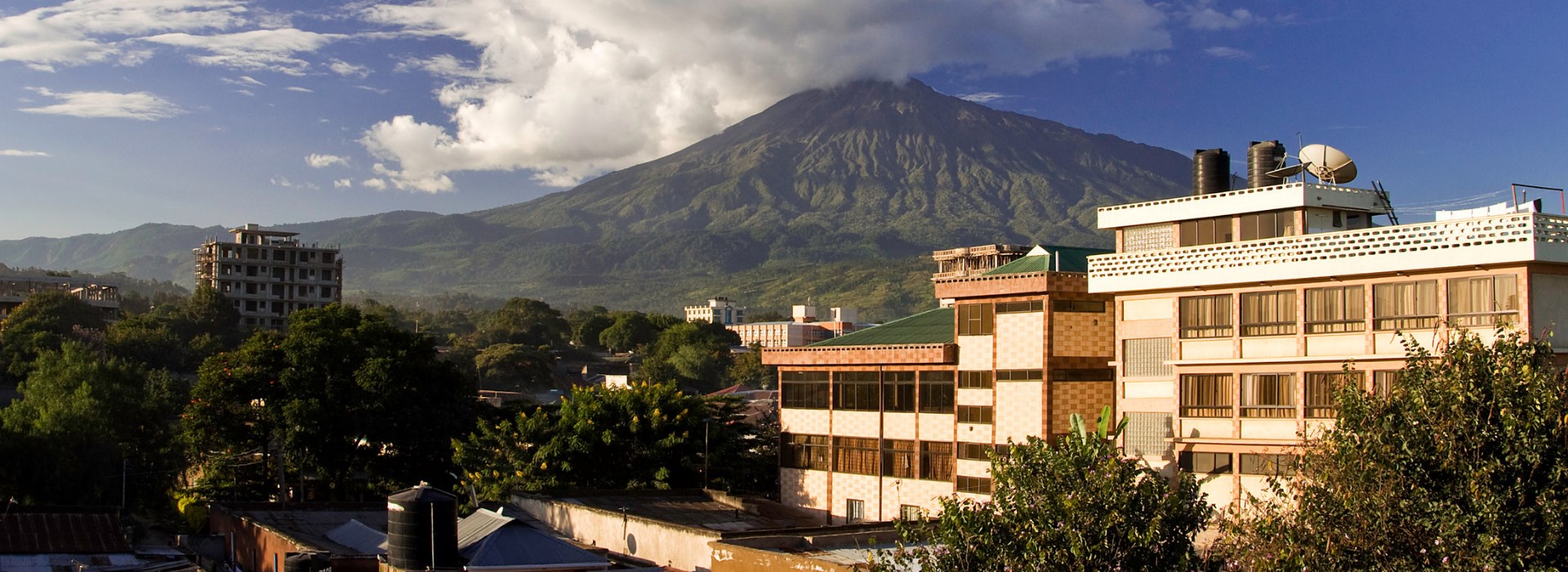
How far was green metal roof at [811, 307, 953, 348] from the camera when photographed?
33.9 m

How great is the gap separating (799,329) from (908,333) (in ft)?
386

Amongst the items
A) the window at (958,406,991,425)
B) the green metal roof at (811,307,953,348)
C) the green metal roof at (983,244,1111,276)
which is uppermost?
the green metal roof at (983,244,1111,276)

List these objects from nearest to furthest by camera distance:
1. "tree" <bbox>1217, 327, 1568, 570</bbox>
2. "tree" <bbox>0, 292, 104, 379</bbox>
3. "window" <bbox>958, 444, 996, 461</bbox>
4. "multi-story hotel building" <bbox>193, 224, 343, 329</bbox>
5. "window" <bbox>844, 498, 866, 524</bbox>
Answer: "tree" <bbox>1217, 327, 1568, 570</bbox>, "window" <bbox>958, 444, 996, 461</bbox>, "window" <bbox>844, 498, 866, 524</bbox>, "tree" <bbox>0, 292, 104, 379</bbox>, "multi-story hotel building" <bbox>193, 224, 343, 329</bbox>

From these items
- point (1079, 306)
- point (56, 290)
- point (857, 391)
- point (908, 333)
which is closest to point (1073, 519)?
point (1079, 306)

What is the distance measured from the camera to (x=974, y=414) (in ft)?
103

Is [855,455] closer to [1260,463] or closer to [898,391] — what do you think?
[898,391]

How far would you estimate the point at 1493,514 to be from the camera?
45.0 ft

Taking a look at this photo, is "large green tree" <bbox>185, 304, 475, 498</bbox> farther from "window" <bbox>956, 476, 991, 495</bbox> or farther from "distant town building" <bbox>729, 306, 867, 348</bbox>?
"distant town building" <bbox>729, 306, 867, 348</bbox>

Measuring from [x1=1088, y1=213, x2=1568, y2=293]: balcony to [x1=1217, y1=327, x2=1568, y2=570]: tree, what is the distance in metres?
6.29

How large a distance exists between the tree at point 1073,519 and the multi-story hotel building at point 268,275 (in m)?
107

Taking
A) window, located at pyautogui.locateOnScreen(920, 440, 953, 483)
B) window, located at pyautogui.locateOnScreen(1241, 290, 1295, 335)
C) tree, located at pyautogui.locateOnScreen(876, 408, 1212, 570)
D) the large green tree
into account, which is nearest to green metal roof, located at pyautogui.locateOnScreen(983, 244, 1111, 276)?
window, located at pyautogui.locateOnScreen(920, 440, 953, 483)

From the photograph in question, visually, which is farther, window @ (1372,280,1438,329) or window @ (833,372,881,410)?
window @ (833,372,881,410)

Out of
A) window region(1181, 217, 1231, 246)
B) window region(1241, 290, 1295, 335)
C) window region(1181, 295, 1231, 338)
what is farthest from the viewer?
window region(1181, 217, 1231, 246)

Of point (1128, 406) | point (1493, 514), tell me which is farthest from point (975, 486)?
point (1493, 514)
